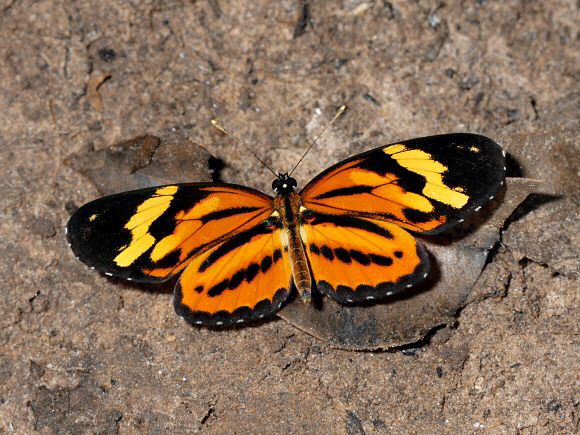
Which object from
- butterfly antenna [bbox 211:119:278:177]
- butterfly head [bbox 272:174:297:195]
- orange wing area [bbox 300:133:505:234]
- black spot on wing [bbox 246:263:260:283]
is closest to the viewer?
orange wing area [bbox 300:133:505:234]

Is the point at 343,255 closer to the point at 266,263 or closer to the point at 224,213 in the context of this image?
the point at 266,263

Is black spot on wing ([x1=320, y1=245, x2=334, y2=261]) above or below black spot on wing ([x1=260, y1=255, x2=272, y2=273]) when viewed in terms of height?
above

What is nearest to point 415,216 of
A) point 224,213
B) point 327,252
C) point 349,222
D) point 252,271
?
point 349,222

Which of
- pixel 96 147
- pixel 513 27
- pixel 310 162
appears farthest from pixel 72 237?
pixel 513 27

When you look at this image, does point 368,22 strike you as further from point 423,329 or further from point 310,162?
point 423,329

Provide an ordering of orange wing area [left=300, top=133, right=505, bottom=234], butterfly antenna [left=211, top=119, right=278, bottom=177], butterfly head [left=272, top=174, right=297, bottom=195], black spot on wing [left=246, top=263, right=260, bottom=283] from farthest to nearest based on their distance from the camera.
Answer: butterfly antenna [left=211, top=119, right=278, bottom=177], butterfly head [left=272, top=174, right=297, bottom=195], black spot on wing [left=246, top=263, right=260, bottom=283], orange wing area [left=300, top=133, right=505, bottom=234]

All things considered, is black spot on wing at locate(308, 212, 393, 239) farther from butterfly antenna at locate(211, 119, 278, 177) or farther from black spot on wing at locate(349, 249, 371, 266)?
butterfly antenna at locate(211, 119, 278, 177)

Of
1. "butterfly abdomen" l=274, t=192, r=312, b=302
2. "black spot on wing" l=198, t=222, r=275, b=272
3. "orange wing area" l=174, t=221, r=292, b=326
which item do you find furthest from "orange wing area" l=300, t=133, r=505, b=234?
"orange wing area" l=174, t=221, r=292, b=326
